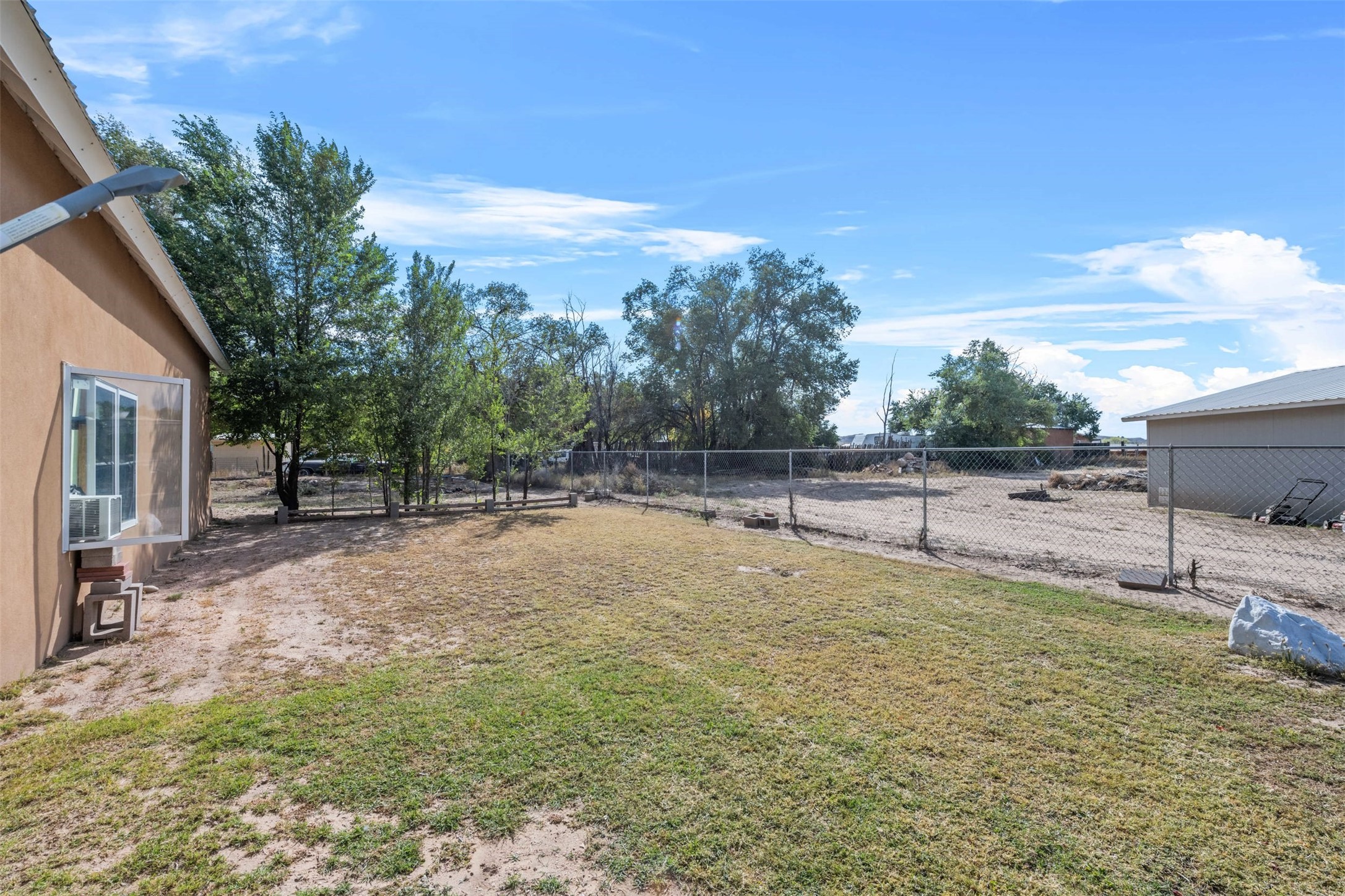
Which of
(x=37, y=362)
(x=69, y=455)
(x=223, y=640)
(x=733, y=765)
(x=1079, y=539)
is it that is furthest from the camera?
(x=1079, y=539)

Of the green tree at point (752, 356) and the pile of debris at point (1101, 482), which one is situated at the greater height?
the green tree at point (752, 356)

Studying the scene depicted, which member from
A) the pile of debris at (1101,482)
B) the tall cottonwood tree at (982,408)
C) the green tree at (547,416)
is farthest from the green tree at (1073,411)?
the green tree at (547,416)

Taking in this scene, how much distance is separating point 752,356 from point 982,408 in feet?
42.2

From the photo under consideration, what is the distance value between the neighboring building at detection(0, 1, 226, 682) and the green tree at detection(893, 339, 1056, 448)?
31.4 m

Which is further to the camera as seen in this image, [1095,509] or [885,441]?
[885,441]

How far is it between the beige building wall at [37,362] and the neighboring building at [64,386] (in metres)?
0.01

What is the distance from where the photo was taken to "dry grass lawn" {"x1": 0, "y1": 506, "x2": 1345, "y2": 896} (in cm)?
220

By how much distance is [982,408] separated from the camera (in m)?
30.1

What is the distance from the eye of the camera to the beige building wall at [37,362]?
3811 millimetres

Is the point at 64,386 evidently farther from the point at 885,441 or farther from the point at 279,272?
the point at 885,441

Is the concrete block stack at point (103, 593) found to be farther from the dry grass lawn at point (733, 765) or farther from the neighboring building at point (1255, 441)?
the neighboring building at point (1255, 441)

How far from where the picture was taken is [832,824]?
2.42 m

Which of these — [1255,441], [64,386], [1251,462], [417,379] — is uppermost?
[417,379]

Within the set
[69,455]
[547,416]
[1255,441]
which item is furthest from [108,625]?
[1255,441]
